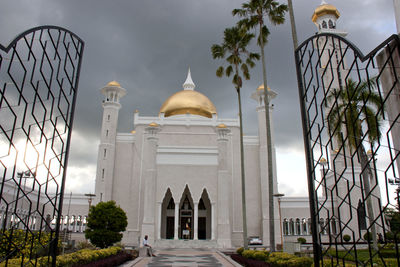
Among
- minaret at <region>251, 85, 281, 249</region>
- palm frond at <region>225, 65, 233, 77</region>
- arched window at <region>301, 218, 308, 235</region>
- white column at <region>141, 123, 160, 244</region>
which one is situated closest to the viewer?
palm frond at <region>225, 65, 233, 77</region>

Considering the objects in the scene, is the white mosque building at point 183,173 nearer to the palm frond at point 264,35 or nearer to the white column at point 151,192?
the white column at point 151,192

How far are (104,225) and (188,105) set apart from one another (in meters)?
18.6

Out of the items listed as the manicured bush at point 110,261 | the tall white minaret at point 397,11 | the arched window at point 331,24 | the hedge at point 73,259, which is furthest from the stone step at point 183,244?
the arched window at point 331,24

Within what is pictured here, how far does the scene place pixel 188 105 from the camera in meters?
33.6

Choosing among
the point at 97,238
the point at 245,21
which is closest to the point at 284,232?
the point at 97,238

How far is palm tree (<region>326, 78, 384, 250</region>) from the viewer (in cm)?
432

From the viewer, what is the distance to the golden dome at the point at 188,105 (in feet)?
110

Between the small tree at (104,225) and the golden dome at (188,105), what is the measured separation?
56.5 feet

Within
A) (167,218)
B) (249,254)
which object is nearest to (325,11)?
(167,218)

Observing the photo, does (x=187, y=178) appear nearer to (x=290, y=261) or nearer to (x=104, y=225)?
(x=104, y=225)

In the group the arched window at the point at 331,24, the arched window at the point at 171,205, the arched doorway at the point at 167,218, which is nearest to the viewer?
the arched doorway at the point at 167,218

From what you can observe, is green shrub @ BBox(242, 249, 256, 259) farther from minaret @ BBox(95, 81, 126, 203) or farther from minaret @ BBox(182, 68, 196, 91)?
minaret @ BBox(182, 68, 196, 91)

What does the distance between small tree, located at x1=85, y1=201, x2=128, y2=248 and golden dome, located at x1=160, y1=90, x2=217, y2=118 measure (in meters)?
17.2

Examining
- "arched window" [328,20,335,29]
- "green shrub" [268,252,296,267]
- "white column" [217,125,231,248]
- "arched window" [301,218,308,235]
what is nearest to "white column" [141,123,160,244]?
"white column" [217,125,231,248]
